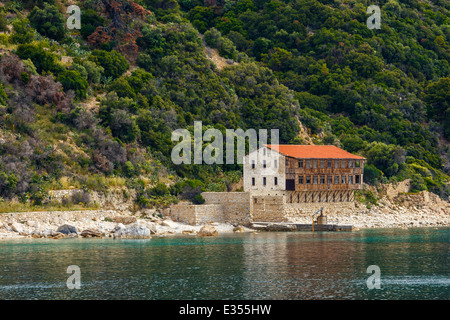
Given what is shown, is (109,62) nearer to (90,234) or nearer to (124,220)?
(124,220)

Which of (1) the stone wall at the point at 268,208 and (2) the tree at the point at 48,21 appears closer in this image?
(1) the stone wall at the point at 268,208

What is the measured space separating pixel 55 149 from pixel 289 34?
170ft

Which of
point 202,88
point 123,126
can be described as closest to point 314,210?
point 123,126

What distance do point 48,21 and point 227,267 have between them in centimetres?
4660

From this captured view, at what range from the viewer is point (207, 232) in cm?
5981

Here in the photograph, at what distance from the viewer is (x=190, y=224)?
211ft

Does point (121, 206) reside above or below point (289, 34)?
below

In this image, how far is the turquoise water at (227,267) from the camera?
35.0 m

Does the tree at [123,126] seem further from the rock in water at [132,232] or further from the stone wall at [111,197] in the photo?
the rock in water at [132,232]

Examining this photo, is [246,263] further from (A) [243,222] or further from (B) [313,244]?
(A) [243,222]

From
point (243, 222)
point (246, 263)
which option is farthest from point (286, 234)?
point (246, 263)

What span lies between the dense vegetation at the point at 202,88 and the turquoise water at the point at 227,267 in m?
13.4

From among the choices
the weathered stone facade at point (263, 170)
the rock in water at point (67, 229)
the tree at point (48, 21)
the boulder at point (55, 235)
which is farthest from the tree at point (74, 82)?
the boulder at point (55, 235)
